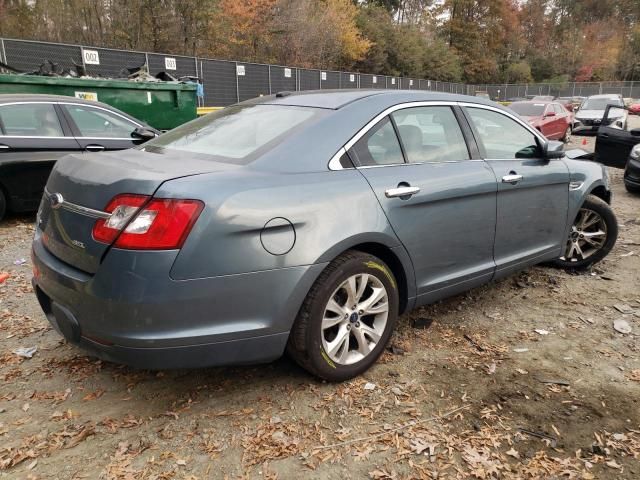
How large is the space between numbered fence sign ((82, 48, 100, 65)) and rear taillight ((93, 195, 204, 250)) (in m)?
11.3

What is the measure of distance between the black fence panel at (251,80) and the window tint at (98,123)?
1035 centimetres

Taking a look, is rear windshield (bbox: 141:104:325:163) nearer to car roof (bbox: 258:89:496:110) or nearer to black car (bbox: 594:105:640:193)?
car roof (bbox: 258:89:496:110)

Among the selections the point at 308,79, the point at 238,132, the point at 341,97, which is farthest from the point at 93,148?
the point at 308,79

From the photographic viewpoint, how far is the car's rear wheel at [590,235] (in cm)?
470

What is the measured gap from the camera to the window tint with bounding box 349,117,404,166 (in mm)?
2881

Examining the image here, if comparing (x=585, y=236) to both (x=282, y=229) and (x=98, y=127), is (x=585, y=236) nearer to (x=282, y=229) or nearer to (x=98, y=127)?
(x=282, y=229)

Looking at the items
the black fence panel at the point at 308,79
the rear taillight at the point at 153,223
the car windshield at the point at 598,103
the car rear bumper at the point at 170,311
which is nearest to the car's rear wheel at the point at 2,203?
the car rear bumper at the point at 170,311

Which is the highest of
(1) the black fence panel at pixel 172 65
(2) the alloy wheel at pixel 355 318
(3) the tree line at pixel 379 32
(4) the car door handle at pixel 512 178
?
(3) the tree line at pixel 379 32

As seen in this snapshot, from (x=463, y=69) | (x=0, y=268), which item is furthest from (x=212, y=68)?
(x=463, y=69)

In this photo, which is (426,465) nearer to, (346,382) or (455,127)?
(346,382)

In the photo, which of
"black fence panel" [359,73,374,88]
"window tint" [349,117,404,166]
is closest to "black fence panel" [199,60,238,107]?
"black fence panel" [359,73,374,88]

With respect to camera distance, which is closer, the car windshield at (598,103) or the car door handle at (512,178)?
the car door handle at (512,178)

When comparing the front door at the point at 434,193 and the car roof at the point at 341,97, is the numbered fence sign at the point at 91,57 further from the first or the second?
the front door at the point at 434,193

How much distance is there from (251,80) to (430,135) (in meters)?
15.0
